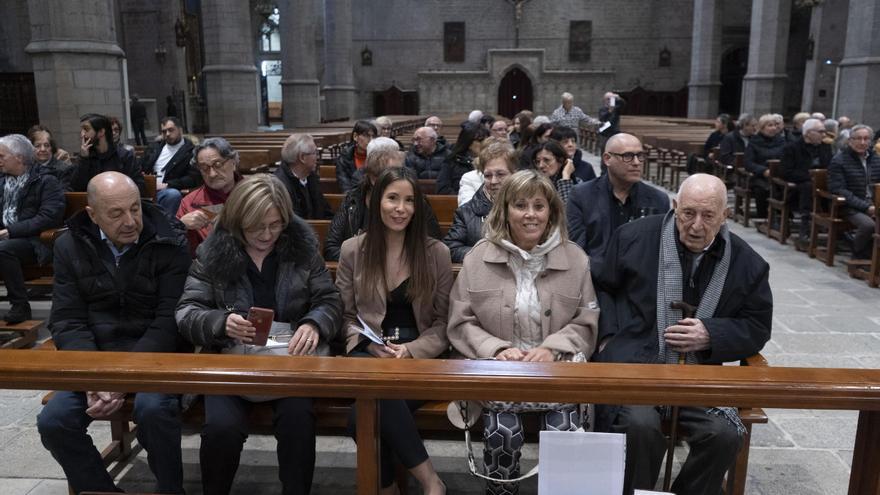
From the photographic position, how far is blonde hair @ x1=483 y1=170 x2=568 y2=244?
300cm

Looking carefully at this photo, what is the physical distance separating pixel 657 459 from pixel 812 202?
262 inches

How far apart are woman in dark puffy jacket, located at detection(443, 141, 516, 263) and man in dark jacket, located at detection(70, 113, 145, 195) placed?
122 inches

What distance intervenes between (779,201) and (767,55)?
531 inches

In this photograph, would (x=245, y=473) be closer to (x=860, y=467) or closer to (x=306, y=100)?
(x=860, y=467)

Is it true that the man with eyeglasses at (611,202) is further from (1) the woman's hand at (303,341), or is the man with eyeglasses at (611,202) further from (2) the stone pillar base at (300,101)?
(2) the stone pillar base at (300,101)

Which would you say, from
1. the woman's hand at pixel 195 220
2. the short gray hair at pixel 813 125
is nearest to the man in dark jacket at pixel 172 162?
the woman's hand at pixel 195 220

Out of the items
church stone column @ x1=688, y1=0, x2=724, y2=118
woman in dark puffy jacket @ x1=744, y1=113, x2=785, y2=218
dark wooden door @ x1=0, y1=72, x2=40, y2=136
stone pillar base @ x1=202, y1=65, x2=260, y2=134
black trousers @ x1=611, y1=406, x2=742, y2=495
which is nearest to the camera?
black trousers @ x1=611, y1=406, x2=742, y2=495

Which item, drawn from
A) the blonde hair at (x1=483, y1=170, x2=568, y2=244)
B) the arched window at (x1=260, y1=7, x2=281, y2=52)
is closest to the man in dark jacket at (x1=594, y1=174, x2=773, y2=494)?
the blonde hair at (x1=483, y1=170, x2=568, y2=244)

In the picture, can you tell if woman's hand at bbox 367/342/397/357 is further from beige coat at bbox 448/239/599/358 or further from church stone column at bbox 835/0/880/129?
church stone column at bbox 835/0/880/129

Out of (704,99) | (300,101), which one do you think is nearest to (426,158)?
(300,101)

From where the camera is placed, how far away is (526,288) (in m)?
2.98

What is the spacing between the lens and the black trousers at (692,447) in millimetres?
2561

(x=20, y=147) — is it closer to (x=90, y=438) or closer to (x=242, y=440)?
(x=90, y=438)

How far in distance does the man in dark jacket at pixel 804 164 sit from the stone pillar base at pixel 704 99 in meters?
17.9
